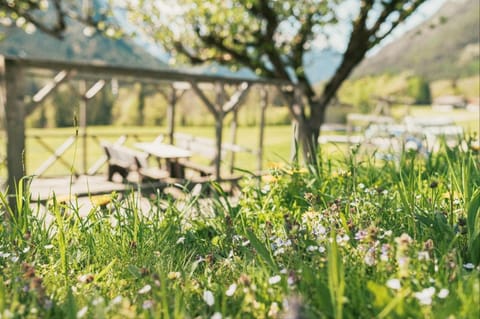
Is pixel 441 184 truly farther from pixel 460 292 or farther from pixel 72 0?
pixel 72 0

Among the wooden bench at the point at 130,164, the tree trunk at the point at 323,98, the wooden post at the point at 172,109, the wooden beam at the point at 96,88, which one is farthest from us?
the wooden post at the point at 172,109

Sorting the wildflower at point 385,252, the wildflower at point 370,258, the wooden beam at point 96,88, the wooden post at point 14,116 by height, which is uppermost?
the wooden beam at point 96,88

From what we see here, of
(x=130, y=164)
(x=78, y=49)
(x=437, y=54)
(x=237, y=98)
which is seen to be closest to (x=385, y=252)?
(x=237, y=98)

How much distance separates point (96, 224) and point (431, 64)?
109047mm

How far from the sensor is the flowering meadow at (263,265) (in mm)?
1346

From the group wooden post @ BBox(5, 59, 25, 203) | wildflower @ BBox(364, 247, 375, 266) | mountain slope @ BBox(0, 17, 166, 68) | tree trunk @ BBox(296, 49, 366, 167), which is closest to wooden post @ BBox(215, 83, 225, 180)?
tree trunk @ BBox(296, 49, 366, 167)

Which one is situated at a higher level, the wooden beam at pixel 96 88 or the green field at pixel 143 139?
the wooden beam at pixel 96 88

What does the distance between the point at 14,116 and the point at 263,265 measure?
16.5 ft

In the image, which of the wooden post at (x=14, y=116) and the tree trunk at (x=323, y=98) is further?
the tree trunk at (x=323, y=98)

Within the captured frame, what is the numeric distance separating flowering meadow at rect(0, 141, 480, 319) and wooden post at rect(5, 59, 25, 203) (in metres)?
3.72

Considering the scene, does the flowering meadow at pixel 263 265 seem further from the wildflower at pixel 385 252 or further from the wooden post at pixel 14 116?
the wooden post at pixel 14 116

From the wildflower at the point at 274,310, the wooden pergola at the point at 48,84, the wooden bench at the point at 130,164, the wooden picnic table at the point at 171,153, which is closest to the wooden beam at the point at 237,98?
the wooden pergola at the point at 48,84

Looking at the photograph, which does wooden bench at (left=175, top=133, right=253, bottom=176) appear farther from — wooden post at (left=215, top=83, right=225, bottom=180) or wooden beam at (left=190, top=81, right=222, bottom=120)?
wooden beam at (left=190, top=81, right=222, bottom=120)

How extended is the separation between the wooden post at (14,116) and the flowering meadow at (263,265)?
3723 mm
